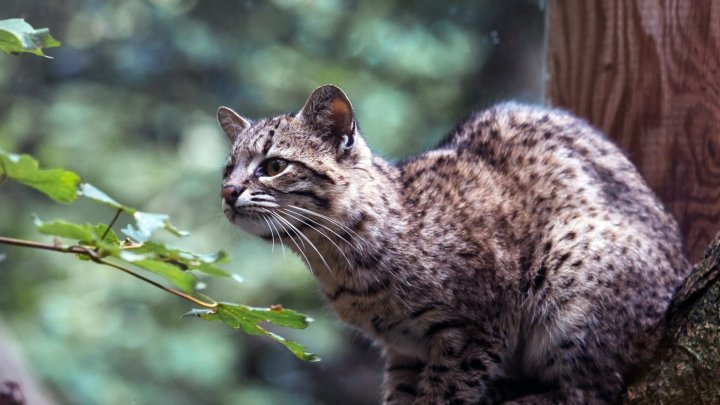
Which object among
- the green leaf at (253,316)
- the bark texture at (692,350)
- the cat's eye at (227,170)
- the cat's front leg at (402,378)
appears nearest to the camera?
the green leaf at (253,316)

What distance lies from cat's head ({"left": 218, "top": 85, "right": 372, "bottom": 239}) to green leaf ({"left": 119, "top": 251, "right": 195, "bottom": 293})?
3.66ft

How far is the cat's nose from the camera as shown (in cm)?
226

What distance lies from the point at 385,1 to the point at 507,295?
1458 millimetres

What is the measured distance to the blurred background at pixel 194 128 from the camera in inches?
131

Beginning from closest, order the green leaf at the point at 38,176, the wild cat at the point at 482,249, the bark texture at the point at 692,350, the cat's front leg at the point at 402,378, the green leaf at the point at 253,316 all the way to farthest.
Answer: the green leaf at the point at 38,176 < the green leaf at the point at 253,316 < the bark texture at the point at 692,350 < the wild cat at the point at 482,249 < the cat's front leg at the point at 402,378

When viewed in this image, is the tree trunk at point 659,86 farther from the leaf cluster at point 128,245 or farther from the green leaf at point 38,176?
the green leaf at point 38,176

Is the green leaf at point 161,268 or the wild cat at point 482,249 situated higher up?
the wild cat at point 482,249

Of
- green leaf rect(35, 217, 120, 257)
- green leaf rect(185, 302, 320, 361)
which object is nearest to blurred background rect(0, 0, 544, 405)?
green leaf rect(185, 302, 320, 361)

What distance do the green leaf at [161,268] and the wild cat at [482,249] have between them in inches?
43.9

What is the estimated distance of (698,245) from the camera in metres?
2.59

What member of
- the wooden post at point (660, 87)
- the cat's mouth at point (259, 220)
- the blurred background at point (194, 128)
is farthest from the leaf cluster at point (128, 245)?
the blurred background at point (194, 128)

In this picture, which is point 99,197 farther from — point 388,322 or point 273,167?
point 388,322

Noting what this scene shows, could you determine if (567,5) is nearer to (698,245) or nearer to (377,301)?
(698,245)

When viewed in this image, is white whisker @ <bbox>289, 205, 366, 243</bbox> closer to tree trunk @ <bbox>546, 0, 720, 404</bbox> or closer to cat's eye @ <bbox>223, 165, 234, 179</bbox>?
cat's eye @ <bbox>223, 165, 234, 179</bbox>
